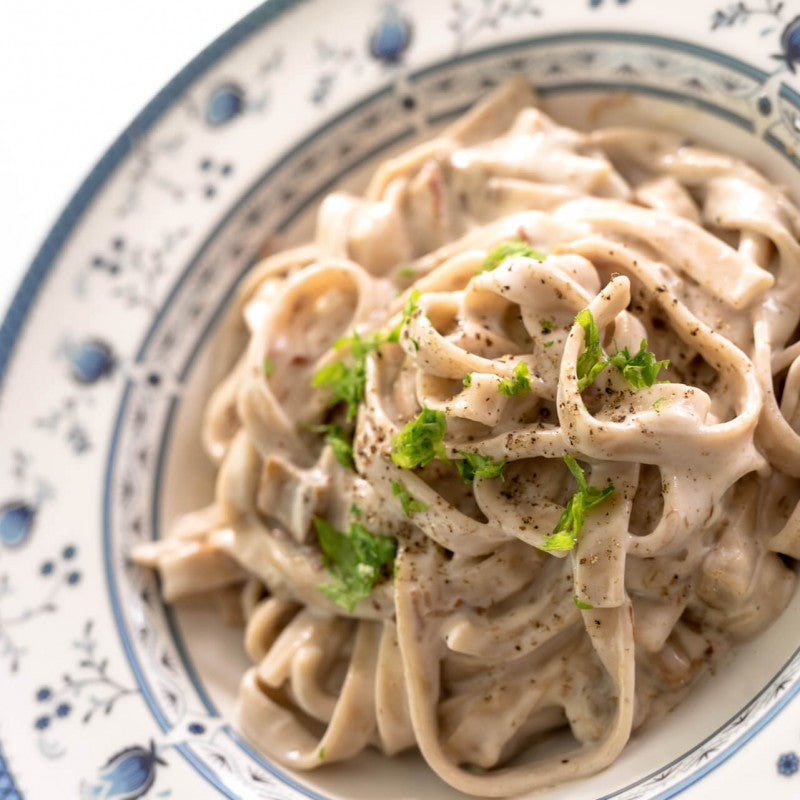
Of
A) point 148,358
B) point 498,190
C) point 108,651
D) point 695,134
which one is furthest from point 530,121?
point 108,651

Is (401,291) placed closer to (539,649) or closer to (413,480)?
(413,480)

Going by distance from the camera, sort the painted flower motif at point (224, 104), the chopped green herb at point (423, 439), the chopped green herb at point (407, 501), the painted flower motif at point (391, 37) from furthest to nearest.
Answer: the painted flower motif at point (224, 104) → the painted flower motif at point (391, 37) → the chopped green herb at point (407, 501) → the chopped green herb at point (423, 439)

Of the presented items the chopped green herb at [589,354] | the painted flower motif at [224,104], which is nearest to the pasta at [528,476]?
the chopped green herb at [589,354]

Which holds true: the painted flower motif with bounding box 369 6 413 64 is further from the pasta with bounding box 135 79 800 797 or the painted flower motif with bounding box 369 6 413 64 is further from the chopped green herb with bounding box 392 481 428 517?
the chopped green herb with bounding box 392 481 428 517

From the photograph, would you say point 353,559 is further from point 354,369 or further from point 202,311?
point 202,311

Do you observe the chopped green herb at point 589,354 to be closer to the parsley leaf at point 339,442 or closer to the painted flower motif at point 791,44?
the parsley leaf at point 339,442

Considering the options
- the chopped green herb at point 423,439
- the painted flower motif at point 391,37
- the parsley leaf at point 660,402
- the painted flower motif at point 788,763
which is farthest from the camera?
the painted flower motif at point 391,37

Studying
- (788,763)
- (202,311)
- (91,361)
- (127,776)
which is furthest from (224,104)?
(788,763)
